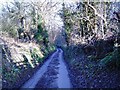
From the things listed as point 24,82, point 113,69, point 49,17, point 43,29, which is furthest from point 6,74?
point 49,17

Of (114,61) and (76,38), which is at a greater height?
(114,61)

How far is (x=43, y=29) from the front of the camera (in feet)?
159

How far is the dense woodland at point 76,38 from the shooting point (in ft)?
52.1

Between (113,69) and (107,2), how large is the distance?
15385mm

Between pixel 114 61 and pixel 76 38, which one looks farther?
pixel 76 38

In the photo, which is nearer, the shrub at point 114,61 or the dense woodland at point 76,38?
the shrub at point 114,61

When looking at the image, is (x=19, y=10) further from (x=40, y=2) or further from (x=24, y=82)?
(x=24, y=82)

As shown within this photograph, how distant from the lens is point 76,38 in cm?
3400

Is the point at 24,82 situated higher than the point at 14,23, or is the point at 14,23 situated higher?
the point at 14,23

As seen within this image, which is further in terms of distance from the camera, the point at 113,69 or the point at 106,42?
the point at 106,42

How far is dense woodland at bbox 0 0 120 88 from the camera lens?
52.1 ft

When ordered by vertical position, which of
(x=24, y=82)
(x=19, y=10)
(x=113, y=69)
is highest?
(x=19, y=10)

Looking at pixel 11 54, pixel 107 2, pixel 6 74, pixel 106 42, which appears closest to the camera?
pixel 6 74

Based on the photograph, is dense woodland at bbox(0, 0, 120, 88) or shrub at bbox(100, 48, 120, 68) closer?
shrub at bbox(100, 48, 120, 68)
